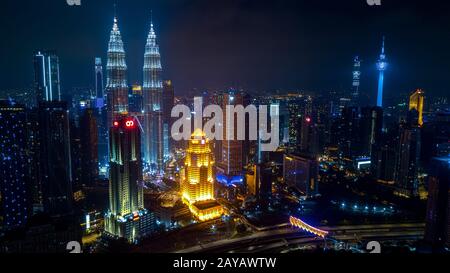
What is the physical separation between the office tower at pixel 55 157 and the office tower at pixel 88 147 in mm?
954

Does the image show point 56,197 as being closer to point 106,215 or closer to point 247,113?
point 106,215

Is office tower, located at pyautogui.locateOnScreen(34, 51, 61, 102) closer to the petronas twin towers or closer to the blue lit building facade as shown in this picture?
the petronas twin towers

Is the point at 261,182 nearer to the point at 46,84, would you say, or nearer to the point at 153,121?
the point at 153,121

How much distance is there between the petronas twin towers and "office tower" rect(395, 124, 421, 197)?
5.79 meters

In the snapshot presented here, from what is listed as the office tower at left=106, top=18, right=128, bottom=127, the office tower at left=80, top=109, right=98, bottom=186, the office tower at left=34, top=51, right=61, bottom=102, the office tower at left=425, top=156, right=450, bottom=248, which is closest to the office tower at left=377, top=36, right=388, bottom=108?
the office tower at left=425, top=156, right=450, bottom=248

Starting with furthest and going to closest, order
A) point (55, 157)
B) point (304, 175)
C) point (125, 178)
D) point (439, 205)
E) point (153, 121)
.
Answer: point (153, 121)
point (304, 175)
point (55, 157)
point (125, 178)
point (439, 205)

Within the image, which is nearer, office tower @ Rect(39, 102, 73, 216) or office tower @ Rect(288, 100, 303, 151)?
office tower @ Rect(39, 102, 73, 216)

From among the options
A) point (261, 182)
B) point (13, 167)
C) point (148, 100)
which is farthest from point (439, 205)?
point (148, 100)

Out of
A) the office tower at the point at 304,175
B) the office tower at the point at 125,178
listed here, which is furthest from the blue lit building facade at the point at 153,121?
the office tower at the point at 304,175

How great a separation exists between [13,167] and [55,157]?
0.90 meters

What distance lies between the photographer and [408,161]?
6.97 metres

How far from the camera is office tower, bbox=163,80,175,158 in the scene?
8.31 m
